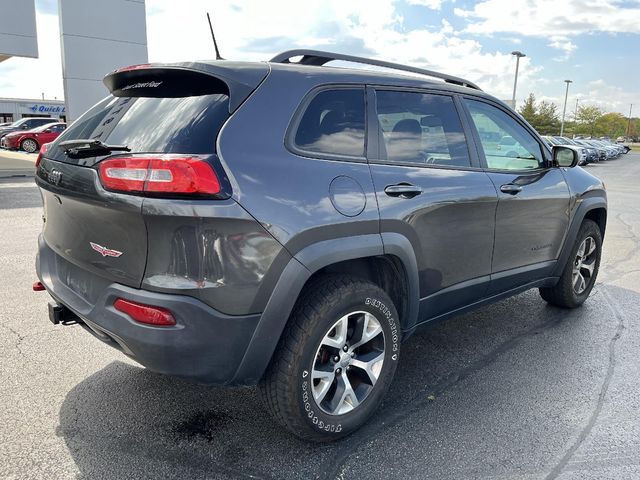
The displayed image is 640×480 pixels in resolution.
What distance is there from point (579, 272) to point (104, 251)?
13.4ft

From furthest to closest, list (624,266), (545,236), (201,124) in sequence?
(624,266), (545,236), (201,124)

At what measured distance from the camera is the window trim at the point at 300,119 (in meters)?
2.49

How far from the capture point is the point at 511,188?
365 cm

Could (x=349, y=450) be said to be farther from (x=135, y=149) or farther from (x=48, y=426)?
(x=135, y=149)

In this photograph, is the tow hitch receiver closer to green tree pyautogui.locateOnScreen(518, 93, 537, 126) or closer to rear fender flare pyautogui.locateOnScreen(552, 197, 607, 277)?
rear fender flare pyautogui.locateOnScreen(552, 197, 607, 277)

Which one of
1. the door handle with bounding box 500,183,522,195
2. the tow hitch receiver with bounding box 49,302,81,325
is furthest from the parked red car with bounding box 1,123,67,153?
the door handle with bounding box 500,183,522,195

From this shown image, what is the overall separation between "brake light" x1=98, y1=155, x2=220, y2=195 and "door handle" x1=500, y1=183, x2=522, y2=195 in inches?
85.1

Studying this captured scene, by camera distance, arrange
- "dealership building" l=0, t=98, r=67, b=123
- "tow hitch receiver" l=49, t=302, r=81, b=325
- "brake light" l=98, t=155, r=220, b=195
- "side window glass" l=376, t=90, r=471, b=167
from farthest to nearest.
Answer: "dealership building" l=0, t=98, r=67, b=123 < "side window glass" l=376, t=90, r=471, b=167 < "tow hitch receiver" l=49, t=302, r=81, b=325 < "brake light" l=98, t=155, r=220, b=195

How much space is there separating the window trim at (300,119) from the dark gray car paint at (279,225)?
18 mm

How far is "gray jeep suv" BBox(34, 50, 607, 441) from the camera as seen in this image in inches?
87.3

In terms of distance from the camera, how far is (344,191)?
2584mm

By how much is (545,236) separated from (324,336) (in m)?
2.36

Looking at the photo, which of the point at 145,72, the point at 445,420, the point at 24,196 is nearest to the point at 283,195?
the point at 145,72

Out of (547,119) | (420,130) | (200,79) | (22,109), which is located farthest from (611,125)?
(200,79)
